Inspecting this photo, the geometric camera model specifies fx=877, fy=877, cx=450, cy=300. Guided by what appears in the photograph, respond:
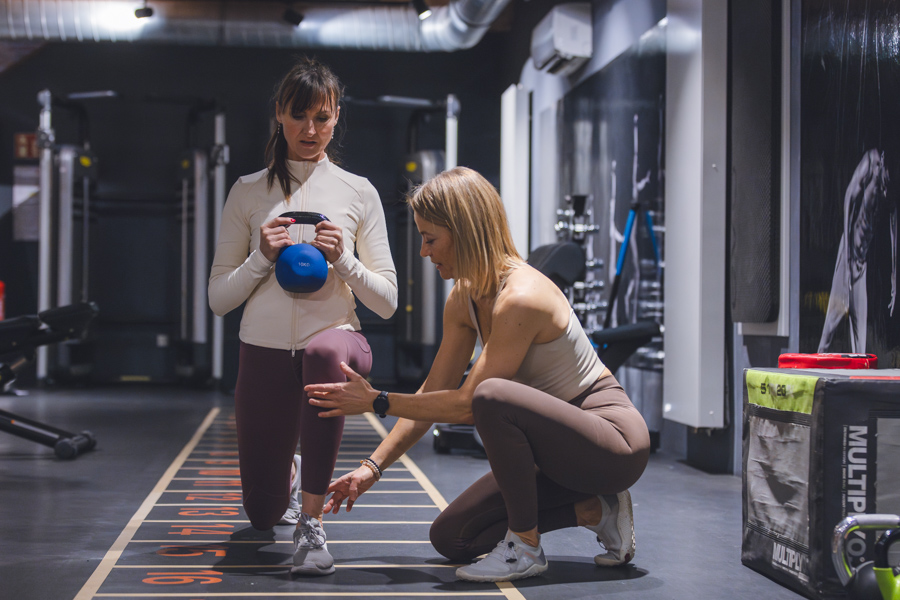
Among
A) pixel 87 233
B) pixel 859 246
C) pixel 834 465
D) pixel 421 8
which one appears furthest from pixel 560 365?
pixel 87 233

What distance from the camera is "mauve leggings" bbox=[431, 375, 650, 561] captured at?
212cm

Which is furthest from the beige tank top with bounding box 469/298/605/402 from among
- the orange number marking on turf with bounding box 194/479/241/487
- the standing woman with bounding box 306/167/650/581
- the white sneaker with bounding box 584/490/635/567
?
the orange number marking on turf with bounding box 194/479/241/487

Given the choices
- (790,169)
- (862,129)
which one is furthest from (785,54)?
(862,129)

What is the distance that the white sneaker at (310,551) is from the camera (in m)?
2.19

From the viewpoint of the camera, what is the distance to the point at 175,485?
3.60 m

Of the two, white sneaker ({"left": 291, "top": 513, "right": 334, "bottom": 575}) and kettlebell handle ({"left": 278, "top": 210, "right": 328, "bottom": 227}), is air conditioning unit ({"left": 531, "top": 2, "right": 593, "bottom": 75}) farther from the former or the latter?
white sneaker ({"left": 291, "top": 513, "right": 334, "bottom": 575})

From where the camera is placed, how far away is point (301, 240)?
2.38 meters

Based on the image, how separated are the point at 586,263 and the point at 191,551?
3.35 metres

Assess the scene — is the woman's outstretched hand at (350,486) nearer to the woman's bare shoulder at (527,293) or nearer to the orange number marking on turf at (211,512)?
the woman's bare shoulder at (527,293)

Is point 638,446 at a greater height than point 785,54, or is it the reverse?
point 785,54

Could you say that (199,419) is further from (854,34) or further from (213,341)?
(854,34)

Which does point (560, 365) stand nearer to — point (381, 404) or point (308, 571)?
point (381, 404)

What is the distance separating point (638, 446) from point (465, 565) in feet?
1.83

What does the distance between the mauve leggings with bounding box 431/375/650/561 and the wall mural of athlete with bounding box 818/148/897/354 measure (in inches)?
45.8
